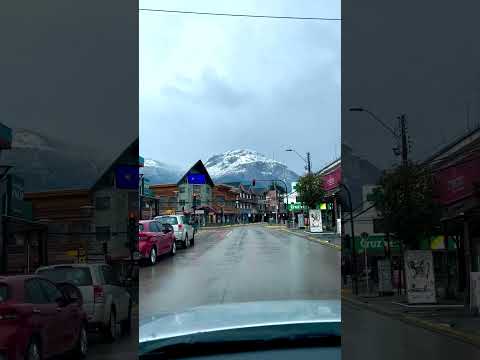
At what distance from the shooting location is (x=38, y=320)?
2496mm

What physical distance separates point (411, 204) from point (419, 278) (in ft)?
5.45

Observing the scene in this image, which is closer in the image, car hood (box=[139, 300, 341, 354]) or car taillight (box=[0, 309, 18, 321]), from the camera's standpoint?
car taillight (box=[0, 309, 18, 321])

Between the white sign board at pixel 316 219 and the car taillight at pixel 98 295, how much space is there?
134cm

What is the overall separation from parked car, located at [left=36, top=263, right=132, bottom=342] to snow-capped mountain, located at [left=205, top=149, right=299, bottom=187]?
0.75m

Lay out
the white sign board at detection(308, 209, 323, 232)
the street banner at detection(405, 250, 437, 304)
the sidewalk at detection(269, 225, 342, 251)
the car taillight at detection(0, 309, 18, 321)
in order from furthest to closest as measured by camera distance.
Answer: the street banner at detection(405, 250, 437, 304), the white sign board at detection(308, 209, 323, 232), the sidewalk at detection(269, 225, 342, 251), the car taillight at detection(0, 309, 18, 321)

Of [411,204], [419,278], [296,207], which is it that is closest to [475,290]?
[419,278]

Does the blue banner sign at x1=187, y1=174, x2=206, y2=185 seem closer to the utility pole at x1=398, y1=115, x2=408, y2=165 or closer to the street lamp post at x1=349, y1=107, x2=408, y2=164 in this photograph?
the street lamp post at x1=349, y1=107, x2=408, y2=164

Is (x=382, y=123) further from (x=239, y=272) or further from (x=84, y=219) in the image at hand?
(x=84, y=219)

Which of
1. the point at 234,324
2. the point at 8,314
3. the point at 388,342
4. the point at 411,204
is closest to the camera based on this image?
the point at 8,314

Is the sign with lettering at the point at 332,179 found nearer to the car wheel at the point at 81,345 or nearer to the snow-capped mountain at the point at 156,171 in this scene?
the snow-capped mountain at the point at 156,171

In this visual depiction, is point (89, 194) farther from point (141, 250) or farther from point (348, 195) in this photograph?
point (348, 195)

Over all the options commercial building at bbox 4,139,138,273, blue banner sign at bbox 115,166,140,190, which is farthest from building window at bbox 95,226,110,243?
blue banner sign at bbox 115,166,140,190

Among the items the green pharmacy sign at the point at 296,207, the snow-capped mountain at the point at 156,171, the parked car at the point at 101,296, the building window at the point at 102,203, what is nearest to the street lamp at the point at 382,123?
the green pharmacy sign at the point at 296,207

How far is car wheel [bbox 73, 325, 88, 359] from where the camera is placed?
277 centimetres
